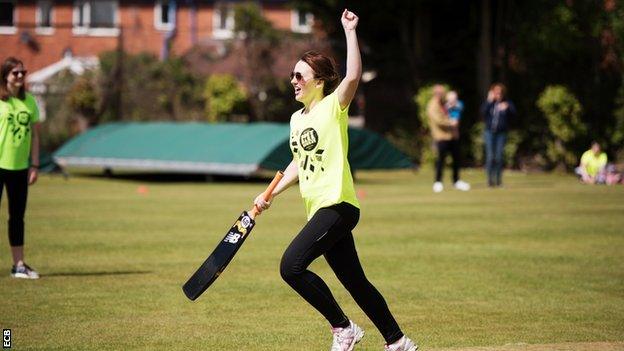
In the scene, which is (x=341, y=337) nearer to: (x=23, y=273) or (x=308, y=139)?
(x=308, y=139)

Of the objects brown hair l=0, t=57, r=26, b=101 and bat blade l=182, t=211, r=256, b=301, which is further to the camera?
brown hair l=0, t=57, r=26, b=101

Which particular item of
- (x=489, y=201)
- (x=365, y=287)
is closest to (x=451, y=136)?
(x=489, y=201)

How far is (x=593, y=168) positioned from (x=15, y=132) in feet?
65.4

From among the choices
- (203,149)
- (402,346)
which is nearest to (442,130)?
(203,149)

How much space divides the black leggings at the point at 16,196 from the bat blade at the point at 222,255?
14.2 feet

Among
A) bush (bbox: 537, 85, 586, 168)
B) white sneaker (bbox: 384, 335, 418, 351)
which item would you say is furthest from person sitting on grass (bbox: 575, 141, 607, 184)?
white sneaker (bbox: 384, 335, 418, 351)

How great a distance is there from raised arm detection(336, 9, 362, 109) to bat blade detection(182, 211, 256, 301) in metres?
1.03

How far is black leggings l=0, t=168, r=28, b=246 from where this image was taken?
38.2ft

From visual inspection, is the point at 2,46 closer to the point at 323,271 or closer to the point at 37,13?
the point at 37,13

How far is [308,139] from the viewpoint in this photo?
24.9ft

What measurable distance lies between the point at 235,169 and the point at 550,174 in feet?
33.7

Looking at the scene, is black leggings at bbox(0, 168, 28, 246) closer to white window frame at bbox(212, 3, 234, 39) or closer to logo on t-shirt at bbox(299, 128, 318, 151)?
logo on t-shirt at bbox(299, 128, 318, 151)

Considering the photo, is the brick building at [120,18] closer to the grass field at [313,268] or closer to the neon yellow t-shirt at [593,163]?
the neon yellow t-shirt at [593,163]

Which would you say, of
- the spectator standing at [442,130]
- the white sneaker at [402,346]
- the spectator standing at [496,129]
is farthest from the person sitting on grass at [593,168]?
the white sneaker at [402,346]
